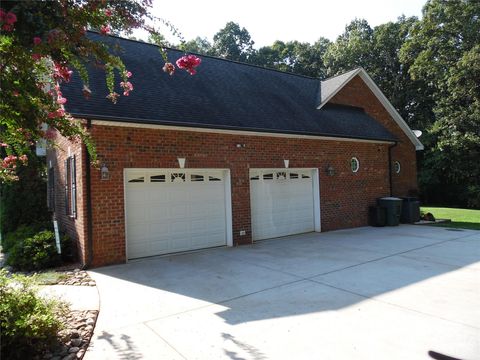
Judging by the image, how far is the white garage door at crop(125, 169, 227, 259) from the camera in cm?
852

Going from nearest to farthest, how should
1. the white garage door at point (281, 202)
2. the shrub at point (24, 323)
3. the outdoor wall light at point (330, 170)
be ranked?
the shrub at point (24, 323) < the white garage door at point (281, 202) < the outdoor wall light at point (330, 170)

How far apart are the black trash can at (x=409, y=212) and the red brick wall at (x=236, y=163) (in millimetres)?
861

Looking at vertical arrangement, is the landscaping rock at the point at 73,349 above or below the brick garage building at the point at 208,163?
below

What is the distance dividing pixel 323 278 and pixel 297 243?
3.64 metres

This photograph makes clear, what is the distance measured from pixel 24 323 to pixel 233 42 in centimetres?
4293

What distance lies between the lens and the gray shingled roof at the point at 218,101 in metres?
8.38

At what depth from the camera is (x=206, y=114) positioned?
31.7 ft

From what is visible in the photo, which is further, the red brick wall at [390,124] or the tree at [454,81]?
the tree at [454,81]

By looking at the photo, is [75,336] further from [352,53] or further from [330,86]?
[352,53]

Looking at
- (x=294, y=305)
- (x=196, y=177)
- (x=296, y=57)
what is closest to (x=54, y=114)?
(x=294, y=305)

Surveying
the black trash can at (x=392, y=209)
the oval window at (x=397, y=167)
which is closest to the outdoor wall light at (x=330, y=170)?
the black trash can at (x=392, y=209)

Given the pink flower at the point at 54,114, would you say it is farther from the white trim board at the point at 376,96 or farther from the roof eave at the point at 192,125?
the white trim board at the point at 376,96

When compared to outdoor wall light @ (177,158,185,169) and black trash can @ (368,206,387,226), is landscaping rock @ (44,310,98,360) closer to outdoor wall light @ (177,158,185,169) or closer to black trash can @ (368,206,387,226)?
outdoor wall light @ (177,158,185,169)

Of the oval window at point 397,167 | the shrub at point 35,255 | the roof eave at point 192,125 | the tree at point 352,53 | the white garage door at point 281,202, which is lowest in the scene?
the shrub at point 35,255
